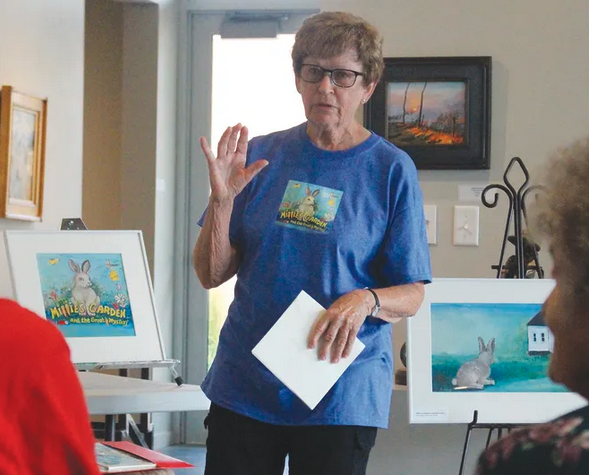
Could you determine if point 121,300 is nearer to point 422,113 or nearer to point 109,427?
point 109,427

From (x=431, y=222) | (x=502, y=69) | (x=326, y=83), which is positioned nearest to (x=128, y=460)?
(x=326, y=83)

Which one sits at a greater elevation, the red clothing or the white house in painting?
the red clothing

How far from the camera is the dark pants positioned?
6.19ft

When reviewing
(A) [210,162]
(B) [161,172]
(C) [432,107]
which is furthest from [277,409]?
(B) [161,172]

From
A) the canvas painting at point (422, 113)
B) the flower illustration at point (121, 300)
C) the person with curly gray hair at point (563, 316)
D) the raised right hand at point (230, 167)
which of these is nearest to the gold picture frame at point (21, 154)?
the flower illustration at point (121, 300)

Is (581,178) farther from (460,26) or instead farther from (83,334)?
(460,26)

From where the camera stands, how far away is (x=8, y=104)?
4.14 metres

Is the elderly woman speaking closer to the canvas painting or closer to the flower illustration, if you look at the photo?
the flower illustration

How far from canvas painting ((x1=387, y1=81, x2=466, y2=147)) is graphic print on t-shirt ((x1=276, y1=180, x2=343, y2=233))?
249 cm

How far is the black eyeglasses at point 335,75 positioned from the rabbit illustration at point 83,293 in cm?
164

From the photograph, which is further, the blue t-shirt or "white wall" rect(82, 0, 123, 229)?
"white wall" rect(82, 0, 123, 229)

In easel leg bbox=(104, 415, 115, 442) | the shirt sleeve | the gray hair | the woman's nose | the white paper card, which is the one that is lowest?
easel leg bbox=(104, 415, 115, 442)

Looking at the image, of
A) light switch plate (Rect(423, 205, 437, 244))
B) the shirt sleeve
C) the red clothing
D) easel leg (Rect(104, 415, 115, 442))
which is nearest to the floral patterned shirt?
the red clothing

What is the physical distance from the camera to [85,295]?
3.41 meters
